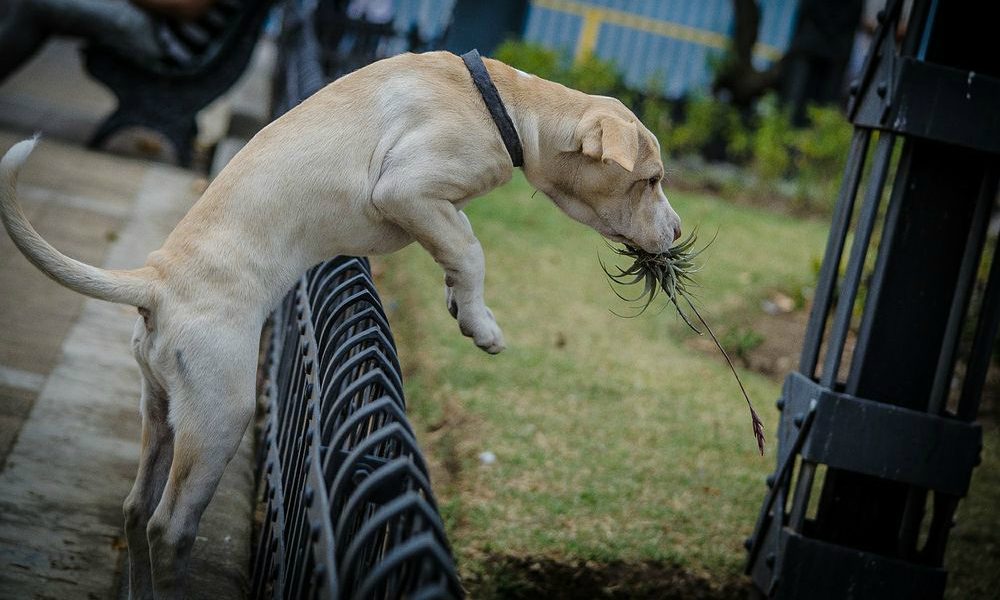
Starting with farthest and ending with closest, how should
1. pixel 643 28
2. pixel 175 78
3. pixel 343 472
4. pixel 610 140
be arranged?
pixel 643 28
pixel 175 78
pixel 610 140
pixel 343 472

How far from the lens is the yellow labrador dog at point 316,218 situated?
295 cm

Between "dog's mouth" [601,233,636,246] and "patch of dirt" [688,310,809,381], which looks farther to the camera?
"patch of dirt" [688,310,809,381]

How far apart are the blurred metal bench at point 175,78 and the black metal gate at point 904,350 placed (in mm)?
6871

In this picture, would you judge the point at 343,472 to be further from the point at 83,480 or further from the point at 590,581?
the point at 590,581

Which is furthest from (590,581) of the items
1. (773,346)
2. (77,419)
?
(773,346)

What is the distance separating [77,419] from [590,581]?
2269 millimetres

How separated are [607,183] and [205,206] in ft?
4.02

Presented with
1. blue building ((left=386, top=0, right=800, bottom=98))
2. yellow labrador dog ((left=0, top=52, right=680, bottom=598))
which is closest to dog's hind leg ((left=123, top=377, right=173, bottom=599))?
yellow labrador dog ((left=0, top=52, right=680, bottom=598))

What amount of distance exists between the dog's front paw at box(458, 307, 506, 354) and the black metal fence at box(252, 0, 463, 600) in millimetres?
290

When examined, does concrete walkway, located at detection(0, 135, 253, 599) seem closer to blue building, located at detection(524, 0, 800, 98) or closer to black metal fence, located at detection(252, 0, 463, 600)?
black metal fence, located at detection(252, 0, 463, 600)

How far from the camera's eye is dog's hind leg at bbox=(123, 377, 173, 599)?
127 inches

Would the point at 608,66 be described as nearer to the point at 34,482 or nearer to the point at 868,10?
the point at 868,10

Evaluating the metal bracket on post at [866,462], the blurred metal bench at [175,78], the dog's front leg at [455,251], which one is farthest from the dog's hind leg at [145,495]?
the blurred metal bench at [175,78]

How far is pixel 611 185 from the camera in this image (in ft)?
11.1
